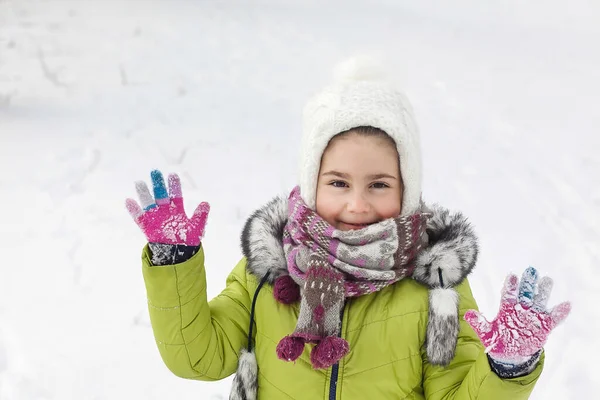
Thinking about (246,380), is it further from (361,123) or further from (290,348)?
(361,123)

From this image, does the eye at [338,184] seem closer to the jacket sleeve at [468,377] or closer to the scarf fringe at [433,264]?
the scarf fringe at [433,264]

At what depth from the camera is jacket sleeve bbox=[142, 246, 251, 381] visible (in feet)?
4.99

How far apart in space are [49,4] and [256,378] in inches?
238

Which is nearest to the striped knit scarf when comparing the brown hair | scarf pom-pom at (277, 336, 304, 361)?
scarf pom-pom at (277, 336, 304, 361)

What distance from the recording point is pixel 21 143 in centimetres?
412

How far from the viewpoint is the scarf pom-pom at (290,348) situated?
1431 mm

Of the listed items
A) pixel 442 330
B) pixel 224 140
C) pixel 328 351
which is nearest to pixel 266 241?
pixel 328 351

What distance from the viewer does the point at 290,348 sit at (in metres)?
1.43

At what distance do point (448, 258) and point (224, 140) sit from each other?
2.98 meters

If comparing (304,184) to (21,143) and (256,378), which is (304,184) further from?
(21,143)

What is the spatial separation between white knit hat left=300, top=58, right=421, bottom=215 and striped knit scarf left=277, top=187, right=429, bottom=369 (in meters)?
0.08

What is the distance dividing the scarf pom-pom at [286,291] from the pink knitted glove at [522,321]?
490 mm

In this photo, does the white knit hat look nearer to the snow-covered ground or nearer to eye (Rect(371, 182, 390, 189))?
eye (Rect(371, 182, 390, 189))

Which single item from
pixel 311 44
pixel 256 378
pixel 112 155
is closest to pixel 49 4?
pixel 311 44
